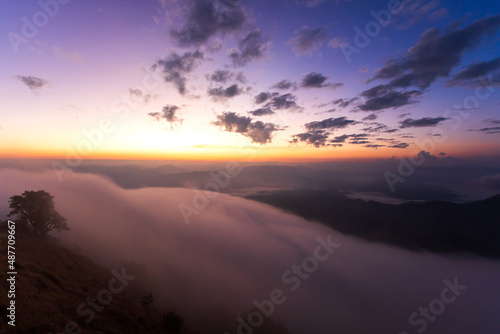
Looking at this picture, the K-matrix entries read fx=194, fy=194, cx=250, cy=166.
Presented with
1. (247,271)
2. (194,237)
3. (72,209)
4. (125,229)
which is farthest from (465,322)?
(72,209)
